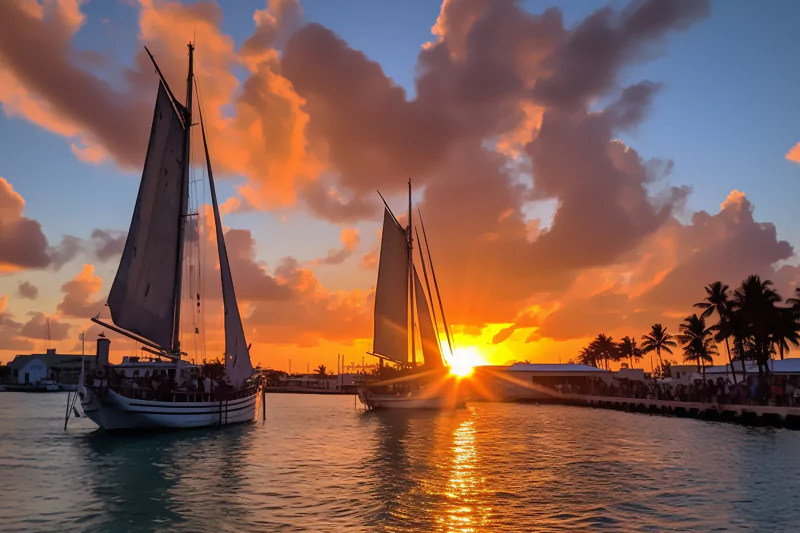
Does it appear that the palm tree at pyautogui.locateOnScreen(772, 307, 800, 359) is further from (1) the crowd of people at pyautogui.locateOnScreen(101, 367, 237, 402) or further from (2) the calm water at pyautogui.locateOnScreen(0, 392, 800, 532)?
(1) the crowd of people at pyautogui.locateOnScreen(101, 367, 237, 402)

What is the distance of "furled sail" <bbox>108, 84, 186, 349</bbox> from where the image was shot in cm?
4284

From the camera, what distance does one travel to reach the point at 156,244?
149 ft

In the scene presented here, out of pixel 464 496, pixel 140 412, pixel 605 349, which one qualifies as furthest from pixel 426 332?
pixel 605 349

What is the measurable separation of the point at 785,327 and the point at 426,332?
4373 centimetres

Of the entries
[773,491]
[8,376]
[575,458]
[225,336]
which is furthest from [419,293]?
[8,376]

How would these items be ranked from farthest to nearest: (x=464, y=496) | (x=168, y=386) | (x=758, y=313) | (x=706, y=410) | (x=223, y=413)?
(x=758, y=313), (x=706, y=410), (x=223, y=413), (x=168, y=386), (x=464, y=496)

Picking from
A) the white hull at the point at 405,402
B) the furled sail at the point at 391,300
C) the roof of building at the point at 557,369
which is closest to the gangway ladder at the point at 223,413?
the white hull at the point at 405,402

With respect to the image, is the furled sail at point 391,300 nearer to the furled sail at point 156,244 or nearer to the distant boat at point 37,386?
the furled sail at point 156,244

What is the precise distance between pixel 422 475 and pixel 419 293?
54257 millimetres

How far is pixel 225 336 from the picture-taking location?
49.1 meters

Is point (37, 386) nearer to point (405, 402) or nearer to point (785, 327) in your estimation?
point (405, 402)

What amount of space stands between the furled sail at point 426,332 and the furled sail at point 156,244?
40.2 m

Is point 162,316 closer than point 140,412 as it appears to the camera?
No

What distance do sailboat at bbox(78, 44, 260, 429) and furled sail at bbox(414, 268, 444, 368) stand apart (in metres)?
32.9
